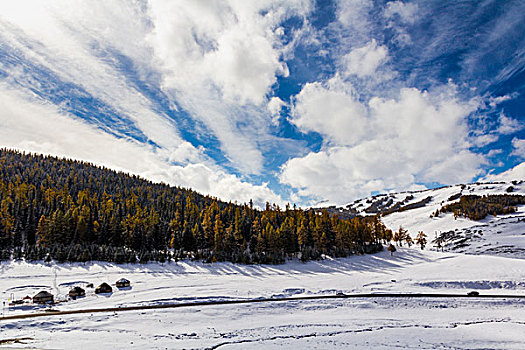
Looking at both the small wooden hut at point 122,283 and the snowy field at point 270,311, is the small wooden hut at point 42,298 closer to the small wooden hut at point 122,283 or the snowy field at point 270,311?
the snowy field at point 270,311

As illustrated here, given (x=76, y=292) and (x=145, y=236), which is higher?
(x=145, y=236)

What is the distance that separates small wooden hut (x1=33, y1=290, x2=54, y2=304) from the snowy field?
2.09m

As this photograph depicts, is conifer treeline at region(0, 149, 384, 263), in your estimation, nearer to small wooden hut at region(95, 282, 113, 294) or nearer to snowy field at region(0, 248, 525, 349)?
snowy field at region(0, 248, 525, 349)

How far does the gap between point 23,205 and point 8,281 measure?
55122 mm

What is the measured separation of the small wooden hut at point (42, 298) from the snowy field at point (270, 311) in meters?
2.09

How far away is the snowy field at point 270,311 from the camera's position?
81.8 ft

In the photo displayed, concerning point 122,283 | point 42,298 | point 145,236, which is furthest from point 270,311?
point 145,236

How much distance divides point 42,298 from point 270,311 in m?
31.4

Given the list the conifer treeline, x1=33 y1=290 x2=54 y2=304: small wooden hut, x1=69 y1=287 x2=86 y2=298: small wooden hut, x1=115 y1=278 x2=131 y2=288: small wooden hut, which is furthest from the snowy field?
the conifer treeline

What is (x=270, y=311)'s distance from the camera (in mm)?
34688

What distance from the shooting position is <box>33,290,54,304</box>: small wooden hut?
35381 mm

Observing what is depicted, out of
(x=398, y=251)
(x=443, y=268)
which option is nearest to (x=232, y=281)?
(x=443, y=268)

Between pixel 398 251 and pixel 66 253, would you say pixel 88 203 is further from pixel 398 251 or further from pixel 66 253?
pixel 398 251

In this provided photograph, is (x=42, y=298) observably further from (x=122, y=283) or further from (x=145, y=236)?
(x=145, y=236)
